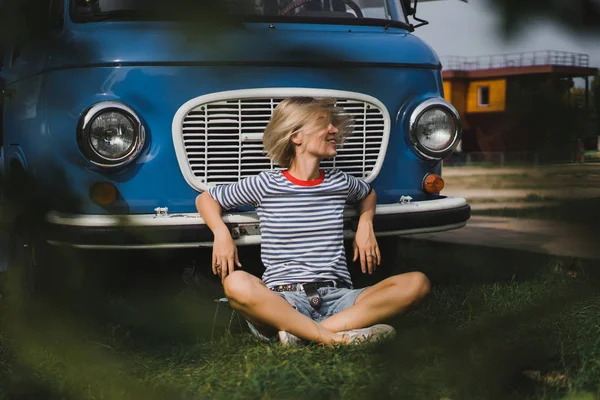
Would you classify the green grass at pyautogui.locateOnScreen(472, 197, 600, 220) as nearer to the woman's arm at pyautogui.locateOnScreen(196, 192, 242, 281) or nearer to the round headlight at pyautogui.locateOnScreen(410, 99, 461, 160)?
the woman's arm at pyautogui.locateOnScreen(196, 192, 242, 281)

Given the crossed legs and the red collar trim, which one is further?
the red collar trim

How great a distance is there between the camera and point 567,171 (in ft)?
2.60

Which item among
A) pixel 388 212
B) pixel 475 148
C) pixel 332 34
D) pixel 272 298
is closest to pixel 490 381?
pixel 475 148

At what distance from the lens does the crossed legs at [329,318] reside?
10.2 ft

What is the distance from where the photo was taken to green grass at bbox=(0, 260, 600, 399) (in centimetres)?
116

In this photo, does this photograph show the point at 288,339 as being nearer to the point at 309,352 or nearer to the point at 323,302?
the point at 309,352

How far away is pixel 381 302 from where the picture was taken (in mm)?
3225

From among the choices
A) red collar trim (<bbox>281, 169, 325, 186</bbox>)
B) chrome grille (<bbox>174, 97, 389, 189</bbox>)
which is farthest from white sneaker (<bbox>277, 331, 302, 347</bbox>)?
chrome grille (<bbox>174, 97, 389, 189</bbox>)

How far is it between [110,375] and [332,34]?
828mm

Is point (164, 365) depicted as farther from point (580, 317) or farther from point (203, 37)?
point (203, 37)

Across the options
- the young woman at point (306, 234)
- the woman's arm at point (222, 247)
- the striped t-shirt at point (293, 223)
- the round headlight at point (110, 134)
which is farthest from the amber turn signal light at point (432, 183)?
the round headlight at point (110, 134)

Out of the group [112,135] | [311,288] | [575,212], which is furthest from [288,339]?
[575,212]

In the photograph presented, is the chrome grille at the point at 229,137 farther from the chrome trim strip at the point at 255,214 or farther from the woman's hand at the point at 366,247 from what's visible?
the woman's hand at the point at 366,247

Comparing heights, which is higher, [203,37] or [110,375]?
[203,37]
